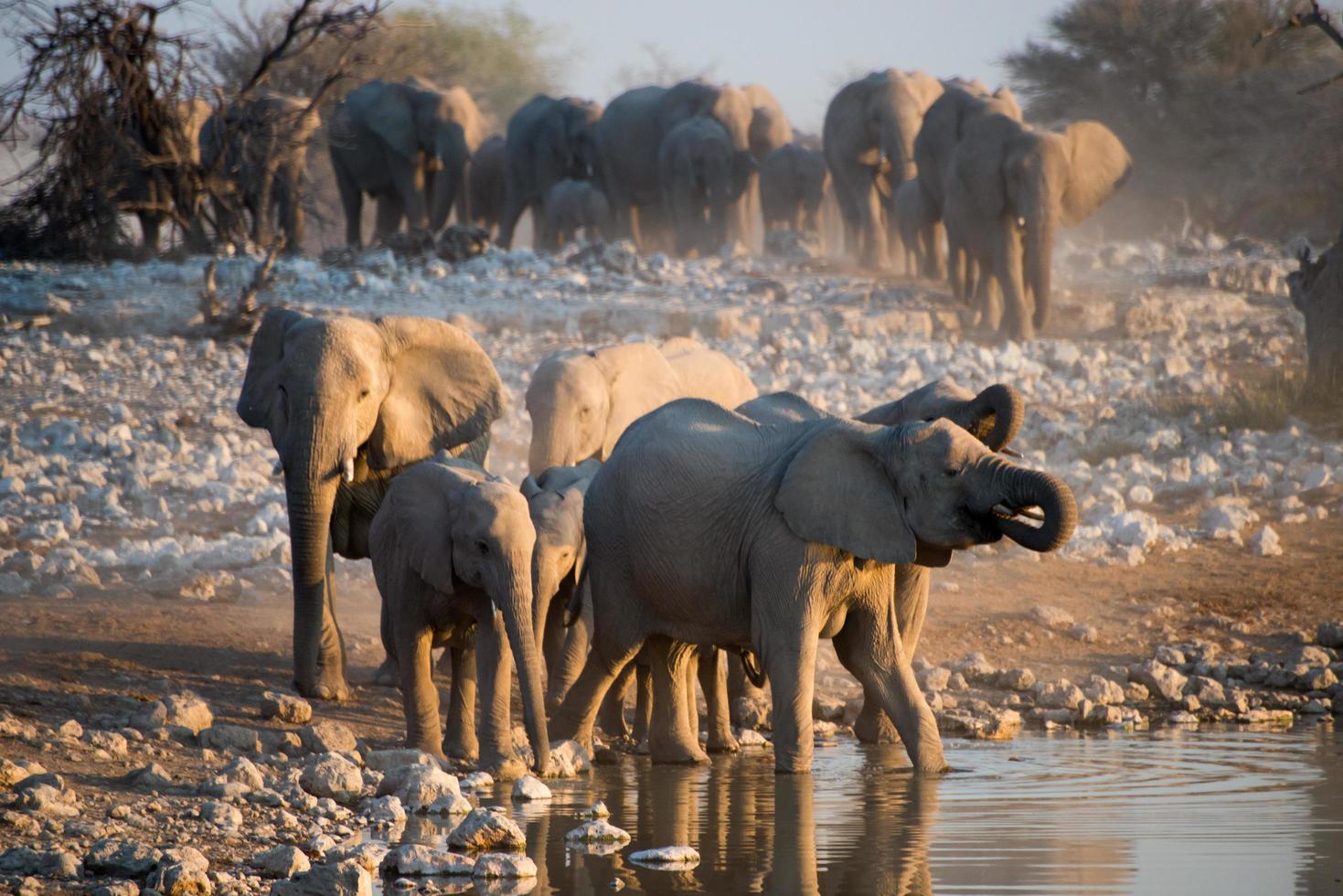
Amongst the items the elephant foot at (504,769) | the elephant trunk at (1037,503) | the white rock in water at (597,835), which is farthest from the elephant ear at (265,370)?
the elephant trunk at (1037,503)

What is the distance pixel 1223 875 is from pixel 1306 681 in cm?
405

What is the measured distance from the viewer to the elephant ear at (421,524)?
6.97 meters

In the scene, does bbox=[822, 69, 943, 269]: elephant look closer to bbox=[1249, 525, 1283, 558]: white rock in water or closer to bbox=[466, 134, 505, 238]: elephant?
bbox=[466, 134, 505, 238]: elephant

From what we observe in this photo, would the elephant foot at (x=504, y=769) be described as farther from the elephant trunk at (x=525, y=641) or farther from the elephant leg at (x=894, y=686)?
the elephant leg at (x=894, y=686)

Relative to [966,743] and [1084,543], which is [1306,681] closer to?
[966,743]

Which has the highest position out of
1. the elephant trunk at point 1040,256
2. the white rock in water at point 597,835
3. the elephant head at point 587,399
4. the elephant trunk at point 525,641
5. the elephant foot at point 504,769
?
the elephant trunk at point 1040,256

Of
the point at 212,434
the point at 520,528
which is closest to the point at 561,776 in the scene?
the point at 520,528

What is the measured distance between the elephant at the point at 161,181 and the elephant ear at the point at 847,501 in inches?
564

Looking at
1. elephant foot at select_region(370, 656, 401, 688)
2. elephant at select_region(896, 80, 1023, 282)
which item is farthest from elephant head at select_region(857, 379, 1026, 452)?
elephant at select_region(896, 80, 1023, 282)

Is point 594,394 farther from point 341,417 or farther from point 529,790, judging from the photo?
point 529,790

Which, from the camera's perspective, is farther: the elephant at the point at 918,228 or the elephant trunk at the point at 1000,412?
the elephant at the point at 918,228

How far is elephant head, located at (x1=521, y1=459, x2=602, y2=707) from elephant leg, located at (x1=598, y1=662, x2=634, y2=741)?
0.18 metres

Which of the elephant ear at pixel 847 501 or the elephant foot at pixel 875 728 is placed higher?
the elephant ear at pixel 847 501

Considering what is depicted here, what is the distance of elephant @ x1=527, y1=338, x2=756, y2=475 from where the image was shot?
32.3ft
